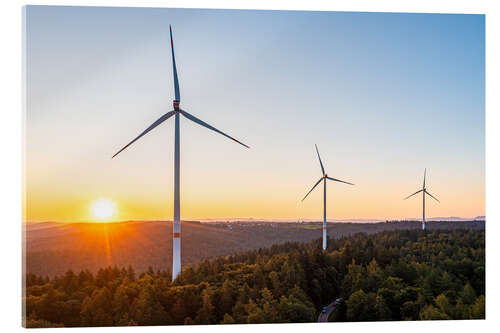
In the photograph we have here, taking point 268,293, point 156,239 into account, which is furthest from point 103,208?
point 156,239

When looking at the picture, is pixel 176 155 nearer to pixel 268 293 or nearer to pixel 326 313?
pixel 268 293

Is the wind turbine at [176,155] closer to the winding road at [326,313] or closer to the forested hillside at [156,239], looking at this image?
Answer: the forested hillside at [156,239]

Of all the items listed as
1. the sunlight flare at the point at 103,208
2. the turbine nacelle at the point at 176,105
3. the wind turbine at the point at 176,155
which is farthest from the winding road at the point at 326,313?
the turbine nacelle at the point at 176,105

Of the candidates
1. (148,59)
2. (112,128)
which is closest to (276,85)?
(148,59)

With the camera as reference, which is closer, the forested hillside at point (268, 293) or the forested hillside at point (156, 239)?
the forested hillside at point (268, 293)

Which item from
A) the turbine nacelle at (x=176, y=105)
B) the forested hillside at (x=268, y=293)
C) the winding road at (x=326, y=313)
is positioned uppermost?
the turbine nacelle at (x=176, y=105)

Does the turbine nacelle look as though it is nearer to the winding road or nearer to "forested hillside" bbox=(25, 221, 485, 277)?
"forested hillside" bbox=(25, 221, 485, 277)

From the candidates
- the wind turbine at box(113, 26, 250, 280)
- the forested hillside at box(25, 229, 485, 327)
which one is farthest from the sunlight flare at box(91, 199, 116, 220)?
the wind turbine at box(113, 26, 250, 280)
